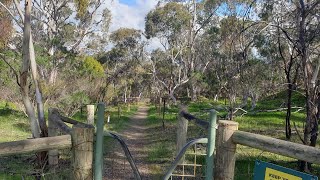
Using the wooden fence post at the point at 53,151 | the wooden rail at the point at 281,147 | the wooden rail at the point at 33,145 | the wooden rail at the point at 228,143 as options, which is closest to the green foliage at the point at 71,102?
the wooden fence post at the point at 53,151

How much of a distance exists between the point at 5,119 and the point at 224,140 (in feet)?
47.6

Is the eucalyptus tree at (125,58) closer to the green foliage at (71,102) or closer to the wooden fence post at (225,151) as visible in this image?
the green foliage at (71,102)

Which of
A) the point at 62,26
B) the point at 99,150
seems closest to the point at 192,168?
the point at 99,150

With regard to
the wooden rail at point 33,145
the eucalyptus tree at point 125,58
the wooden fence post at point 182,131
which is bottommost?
the wooden fence post at point 182,131

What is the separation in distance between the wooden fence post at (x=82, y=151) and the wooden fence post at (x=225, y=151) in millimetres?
1165

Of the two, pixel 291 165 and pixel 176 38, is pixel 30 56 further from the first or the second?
pixel 176 38

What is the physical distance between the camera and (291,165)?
865cm

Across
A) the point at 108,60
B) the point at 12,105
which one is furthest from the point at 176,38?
the point at 12,105

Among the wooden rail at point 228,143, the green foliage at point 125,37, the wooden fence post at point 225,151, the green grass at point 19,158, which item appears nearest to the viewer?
the wooden rail at point 228,143

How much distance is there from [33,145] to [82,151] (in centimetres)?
43

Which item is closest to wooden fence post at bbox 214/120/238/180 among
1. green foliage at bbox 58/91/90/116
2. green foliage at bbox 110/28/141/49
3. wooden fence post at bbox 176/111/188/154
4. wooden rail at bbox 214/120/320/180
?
wooden rail at bbox 214/120/320/180

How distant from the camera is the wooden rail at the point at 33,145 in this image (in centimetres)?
315

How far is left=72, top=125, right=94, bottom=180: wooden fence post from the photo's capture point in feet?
11.3

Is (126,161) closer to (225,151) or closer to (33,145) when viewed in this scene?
(225,151)
